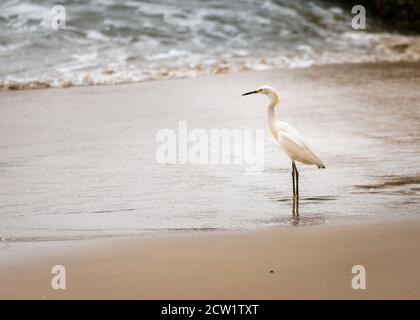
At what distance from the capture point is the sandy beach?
4.54m

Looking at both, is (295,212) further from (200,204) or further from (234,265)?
(234,265)

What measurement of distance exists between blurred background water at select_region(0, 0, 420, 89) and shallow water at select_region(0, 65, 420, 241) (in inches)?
40.4

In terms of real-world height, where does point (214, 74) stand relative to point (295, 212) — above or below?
above

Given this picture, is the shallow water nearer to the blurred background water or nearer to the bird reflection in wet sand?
the bird reflection in wet sand

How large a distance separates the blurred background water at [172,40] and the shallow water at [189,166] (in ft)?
3.37

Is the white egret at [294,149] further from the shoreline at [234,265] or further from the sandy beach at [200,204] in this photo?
the shoreline at [234,265]

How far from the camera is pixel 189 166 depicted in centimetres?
711

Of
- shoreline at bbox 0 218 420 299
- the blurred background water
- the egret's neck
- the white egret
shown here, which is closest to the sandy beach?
shoreline at bbox 0 218 420 299

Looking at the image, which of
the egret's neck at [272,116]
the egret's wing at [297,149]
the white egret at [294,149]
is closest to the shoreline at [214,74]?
the egret's neck at [272,116]

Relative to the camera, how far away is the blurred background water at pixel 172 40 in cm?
1162

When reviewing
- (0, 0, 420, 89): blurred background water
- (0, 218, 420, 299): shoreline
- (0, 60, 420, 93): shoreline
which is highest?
(0, 0, 420, 89): blurred background water

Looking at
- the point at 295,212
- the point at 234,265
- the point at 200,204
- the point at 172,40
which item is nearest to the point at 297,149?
the point at 295,212

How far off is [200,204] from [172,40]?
7632mm

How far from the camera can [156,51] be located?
12.7 meters
